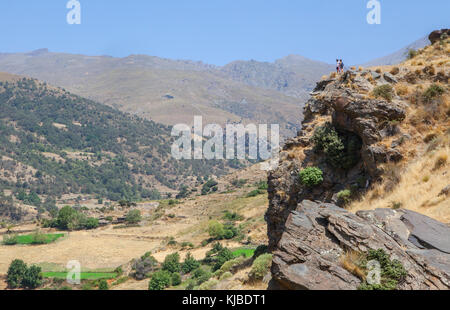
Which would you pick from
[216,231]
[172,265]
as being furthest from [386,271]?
[216,231]

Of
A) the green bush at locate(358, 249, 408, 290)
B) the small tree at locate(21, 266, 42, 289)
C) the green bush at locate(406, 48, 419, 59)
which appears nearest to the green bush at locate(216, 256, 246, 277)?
the green bush at locate(406, 48, 419, 59)

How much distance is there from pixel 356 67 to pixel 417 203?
→ 11.9 metres

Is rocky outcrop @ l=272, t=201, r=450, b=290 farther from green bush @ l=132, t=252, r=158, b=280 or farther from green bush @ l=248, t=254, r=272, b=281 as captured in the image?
green bush @ l=132, t=252, r=158, b=280

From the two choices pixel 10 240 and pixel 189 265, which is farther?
pixel 10 240

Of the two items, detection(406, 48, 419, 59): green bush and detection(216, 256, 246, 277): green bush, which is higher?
detection(406, 48, 419, 59): green bush

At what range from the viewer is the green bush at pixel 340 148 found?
62.5 feet

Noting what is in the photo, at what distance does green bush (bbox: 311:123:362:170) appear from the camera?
19.1m

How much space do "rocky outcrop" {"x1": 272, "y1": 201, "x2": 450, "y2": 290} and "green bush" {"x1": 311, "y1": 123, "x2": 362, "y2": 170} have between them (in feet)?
24.9

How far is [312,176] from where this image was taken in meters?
19.2

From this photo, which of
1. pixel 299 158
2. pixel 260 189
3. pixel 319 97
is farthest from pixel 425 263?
pixel 260 189

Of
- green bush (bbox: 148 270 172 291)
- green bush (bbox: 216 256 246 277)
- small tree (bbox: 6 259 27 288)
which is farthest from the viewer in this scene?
small tree (bbox: 6 259 27 288)

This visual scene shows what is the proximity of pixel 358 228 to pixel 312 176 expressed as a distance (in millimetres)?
9116

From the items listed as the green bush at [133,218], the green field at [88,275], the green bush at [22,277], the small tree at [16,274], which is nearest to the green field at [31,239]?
the green bush at [133,218]

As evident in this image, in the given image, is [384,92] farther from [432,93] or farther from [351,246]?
[351,246]
